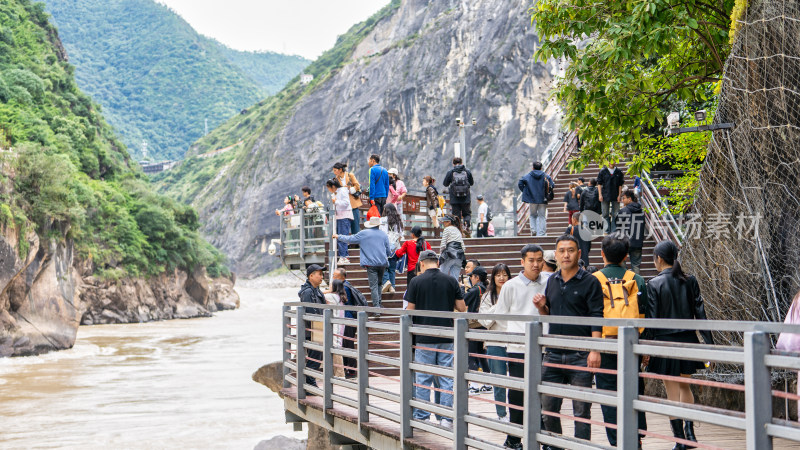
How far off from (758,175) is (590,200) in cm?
911

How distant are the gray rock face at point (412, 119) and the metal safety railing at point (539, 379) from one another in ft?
261

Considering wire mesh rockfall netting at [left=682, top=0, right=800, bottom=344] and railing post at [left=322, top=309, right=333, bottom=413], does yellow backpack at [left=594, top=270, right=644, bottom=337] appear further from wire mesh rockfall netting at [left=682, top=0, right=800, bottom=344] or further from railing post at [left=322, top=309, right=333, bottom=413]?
railing post at [left=322, top=309, right=333, bottom=413]

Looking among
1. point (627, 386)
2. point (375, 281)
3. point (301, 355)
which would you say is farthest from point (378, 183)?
point (627, 386)

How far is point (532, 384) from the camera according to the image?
543 cm

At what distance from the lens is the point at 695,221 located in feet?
30.8

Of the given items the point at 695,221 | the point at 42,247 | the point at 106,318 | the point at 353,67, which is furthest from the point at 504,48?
the point at 695,221

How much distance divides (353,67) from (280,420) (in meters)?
103

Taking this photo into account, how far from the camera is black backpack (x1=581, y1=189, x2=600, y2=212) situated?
17.3m

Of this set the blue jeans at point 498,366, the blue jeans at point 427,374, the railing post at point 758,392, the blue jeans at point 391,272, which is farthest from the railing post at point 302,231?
the railing post at point 758,392

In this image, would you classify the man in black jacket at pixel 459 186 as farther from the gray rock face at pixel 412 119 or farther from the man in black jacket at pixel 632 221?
the gray rock face at pixel 412 119

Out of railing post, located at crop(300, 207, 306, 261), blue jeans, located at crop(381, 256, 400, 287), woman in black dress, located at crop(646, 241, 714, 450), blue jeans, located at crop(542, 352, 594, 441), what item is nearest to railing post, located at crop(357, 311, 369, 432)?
blue jeans, located at crop(542, 352, 594, 441)

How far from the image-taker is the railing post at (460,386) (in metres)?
6.25

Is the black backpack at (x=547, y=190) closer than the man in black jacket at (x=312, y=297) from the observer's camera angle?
No

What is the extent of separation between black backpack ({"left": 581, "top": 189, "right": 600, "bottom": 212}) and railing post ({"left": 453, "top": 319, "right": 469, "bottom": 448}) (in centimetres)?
1158
